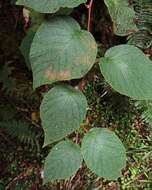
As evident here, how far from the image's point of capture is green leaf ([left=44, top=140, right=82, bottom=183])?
4.75ft

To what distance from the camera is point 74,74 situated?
1.30 m

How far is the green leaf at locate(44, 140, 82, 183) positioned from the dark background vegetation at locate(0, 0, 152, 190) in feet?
1.38

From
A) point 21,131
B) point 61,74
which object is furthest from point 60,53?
point 21,131

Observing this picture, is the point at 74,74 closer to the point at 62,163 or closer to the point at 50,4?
the point at 50,4

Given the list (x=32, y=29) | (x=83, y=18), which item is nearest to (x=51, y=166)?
(x=32, y=29)

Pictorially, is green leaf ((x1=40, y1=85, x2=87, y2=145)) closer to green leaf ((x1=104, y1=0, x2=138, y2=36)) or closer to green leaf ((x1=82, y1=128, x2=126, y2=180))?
green leaf ((x1=82, y1=128, x2=126, y2=180))

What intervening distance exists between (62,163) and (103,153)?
0.14m

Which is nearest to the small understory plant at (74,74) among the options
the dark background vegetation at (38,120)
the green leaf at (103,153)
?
the green leaf at (103,153)

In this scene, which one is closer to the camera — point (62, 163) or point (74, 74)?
point (74, 74)

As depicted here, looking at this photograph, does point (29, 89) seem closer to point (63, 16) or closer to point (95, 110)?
point (95, 110)

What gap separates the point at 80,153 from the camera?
1.49 m

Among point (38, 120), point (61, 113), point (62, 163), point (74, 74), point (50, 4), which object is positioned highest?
point (50, 4)

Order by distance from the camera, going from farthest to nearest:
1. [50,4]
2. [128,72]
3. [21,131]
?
[21,131], [128,72], [50,4]

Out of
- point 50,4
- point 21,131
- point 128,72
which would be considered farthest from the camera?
point 21,131
